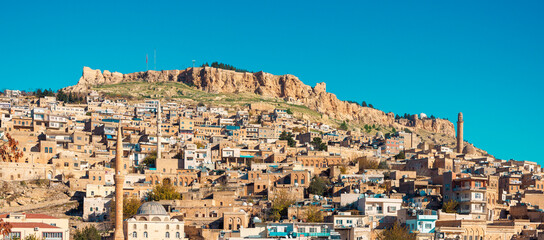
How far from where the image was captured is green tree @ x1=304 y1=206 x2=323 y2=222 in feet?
174

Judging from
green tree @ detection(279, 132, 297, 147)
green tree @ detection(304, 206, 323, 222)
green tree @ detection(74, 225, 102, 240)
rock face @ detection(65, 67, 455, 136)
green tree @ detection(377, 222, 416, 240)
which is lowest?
green tree @ detection(74, 225, 102, 240)

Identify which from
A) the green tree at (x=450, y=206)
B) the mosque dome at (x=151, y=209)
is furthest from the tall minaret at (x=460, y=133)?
the mosque dome at (x=151, y=209)

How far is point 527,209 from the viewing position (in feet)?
181

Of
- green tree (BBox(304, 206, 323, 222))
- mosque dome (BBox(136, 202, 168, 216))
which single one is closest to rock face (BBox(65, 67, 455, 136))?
green tree (BBox(304, 206, 323, 222))

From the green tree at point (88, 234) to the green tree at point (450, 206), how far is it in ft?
68.4

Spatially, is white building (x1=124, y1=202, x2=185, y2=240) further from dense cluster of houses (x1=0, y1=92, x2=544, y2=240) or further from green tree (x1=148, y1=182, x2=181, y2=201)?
green tree (x1=148, y1=182, x2=181, y2=201)

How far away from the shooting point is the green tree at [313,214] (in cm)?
5291

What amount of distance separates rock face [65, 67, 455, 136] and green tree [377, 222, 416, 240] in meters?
79.1

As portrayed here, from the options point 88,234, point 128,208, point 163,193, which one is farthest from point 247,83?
point 88,234

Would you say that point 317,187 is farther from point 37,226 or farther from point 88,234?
point 37,226

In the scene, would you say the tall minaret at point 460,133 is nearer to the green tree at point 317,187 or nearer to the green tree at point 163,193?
the green tree at point 317,187

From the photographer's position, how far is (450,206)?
54156 millimetres

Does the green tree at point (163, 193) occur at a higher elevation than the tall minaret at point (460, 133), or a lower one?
lower

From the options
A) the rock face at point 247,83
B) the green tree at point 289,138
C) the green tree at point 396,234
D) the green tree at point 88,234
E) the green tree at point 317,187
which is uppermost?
the rock face at point 247,83
